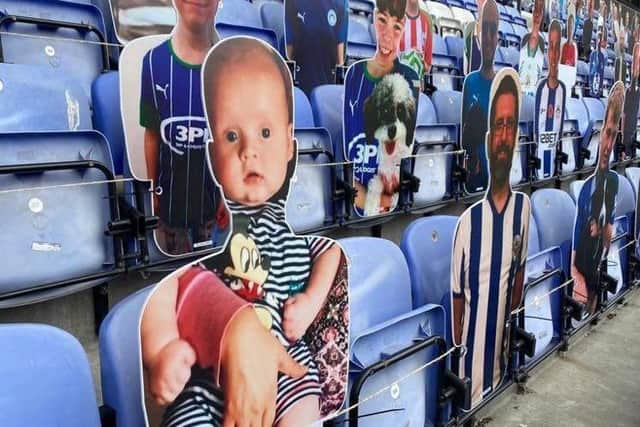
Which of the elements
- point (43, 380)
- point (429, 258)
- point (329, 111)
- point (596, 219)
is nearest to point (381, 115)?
point (329, 111)

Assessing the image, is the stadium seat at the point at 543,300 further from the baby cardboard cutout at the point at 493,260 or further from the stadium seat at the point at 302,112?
the stadium seat at the point at 302,112

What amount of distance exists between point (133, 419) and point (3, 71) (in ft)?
2.31

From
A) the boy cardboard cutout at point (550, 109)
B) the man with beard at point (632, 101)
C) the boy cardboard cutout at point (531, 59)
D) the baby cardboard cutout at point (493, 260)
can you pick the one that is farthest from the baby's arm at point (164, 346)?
the man with beard at point (632, 101)

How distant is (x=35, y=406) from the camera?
514 millimetres

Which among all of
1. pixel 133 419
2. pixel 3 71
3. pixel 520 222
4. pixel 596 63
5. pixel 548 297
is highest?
pixel 596 63

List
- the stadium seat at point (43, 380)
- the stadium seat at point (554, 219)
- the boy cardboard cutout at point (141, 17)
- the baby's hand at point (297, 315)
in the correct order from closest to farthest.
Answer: the stadium seat at point (43, 380) < the baby's hand at point (297, 315) < the boy cardboard cutout at point (141, 17) < the stadium seat at point (554, 219)

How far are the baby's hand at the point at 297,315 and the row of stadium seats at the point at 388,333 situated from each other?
0.49 ft

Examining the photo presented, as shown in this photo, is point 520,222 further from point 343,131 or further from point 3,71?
point 3,71

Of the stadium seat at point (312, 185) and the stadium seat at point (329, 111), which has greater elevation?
the stadium seat at point (329, 111)

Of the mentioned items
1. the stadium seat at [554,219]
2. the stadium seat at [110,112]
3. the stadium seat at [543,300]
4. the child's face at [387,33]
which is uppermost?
the child's face at [387,33]

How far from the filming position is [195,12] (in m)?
0.85

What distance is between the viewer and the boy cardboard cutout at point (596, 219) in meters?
1.54

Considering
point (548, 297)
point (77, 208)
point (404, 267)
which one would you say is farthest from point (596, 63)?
point (77, 208)

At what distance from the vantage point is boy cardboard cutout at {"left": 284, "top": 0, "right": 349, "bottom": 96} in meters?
1.65
